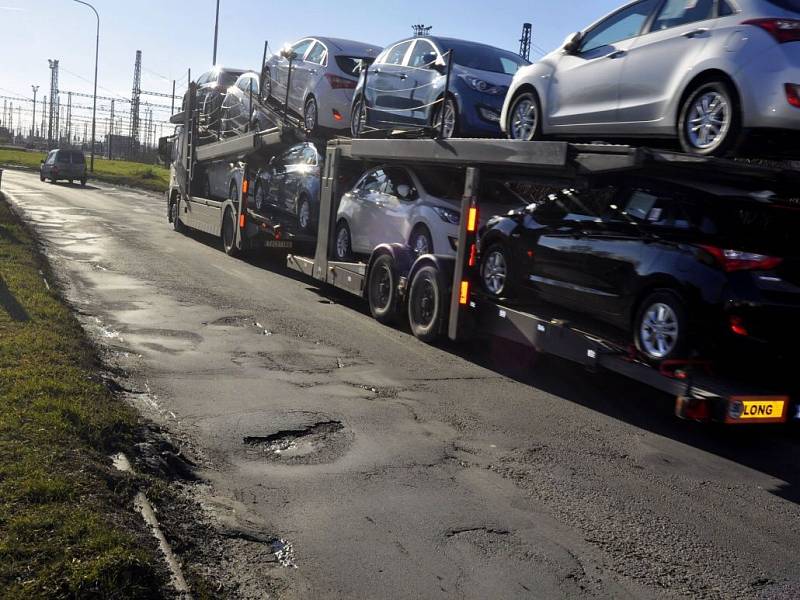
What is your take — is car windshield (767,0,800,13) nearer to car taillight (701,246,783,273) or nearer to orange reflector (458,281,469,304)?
car taillight (701,246,783,273)

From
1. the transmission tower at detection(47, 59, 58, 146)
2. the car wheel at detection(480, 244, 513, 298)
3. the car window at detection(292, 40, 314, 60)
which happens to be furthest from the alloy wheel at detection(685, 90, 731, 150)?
the transmission tower at detection(47, 59, 58, 146)

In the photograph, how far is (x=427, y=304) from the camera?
378 inches

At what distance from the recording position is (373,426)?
21.4 feet

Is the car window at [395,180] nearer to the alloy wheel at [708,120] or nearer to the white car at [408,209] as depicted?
the white car at [408,209]

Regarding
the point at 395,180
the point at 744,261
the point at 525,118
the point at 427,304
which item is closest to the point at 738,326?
the point at 744,261

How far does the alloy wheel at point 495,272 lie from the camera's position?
8.78m

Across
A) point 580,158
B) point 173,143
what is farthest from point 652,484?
point 173,143

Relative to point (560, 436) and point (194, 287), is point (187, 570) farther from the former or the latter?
point (194, 287)

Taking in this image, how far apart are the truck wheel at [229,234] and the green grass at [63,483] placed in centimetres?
899

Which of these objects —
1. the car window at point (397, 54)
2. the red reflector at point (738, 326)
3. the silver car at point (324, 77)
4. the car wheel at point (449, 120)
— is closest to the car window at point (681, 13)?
the red reflector at point (738, 326)

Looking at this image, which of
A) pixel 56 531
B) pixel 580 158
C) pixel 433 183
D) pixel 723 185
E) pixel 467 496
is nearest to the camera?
pixel 56 531

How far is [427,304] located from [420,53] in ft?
11.5

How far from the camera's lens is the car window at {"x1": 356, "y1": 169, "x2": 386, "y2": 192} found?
453 inches

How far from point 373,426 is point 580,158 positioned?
2826 mm
